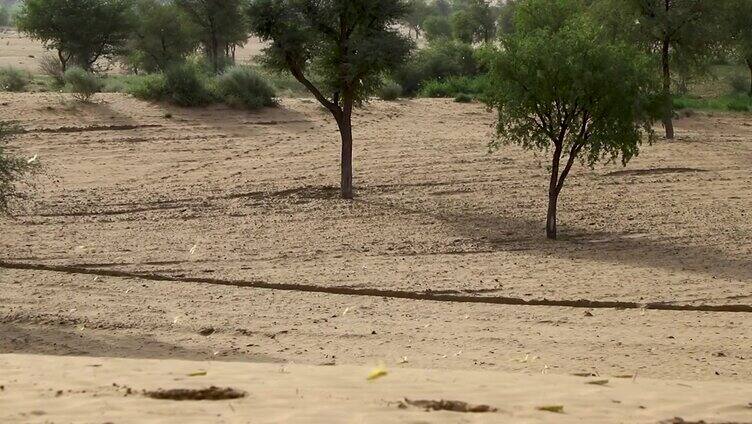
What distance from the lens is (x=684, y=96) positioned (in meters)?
41.1

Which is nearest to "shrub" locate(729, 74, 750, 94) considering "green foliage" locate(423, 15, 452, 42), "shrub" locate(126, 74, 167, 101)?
"shrub" locate(126, 74, 167, 101)

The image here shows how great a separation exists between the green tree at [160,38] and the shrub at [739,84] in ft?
74.2

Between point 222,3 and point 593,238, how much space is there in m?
27.1

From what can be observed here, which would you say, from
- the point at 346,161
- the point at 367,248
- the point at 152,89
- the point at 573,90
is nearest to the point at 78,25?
the point at 152,89

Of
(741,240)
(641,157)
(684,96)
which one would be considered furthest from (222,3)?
(741,240)

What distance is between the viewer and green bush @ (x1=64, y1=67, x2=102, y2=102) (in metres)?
29.8

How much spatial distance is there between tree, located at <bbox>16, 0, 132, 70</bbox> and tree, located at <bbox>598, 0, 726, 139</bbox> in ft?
65.4

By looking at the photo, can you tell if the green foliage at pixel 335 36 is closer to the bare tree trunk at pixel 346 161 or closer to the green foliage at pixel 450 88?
the bare tree trunk at pixel 346 161

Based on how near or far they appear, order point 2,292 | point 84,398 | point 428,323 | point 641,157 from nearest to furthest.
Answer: point 84,398
point 428,323
point 2,292
point 641,157

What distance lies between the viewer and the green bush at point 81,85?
29750mm

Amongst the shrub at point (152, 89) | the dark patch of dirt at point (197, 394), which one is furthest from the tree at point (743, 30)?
the dark patch of dirt at point (197, 394)

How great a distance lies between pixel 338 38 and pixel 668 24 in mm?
10848

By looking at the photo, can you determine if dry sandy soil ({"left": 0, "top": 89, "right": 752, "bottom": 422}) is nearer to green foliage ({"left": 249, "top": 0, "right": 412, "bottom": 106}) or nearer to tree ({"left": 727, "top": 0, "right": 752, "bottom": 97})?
green foliage ({"left": 249, "top": 0, "right": 412, "bottom": 106})

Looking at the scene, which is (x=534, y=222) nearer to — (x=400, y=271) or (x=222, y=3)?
(x=400, y=271)
